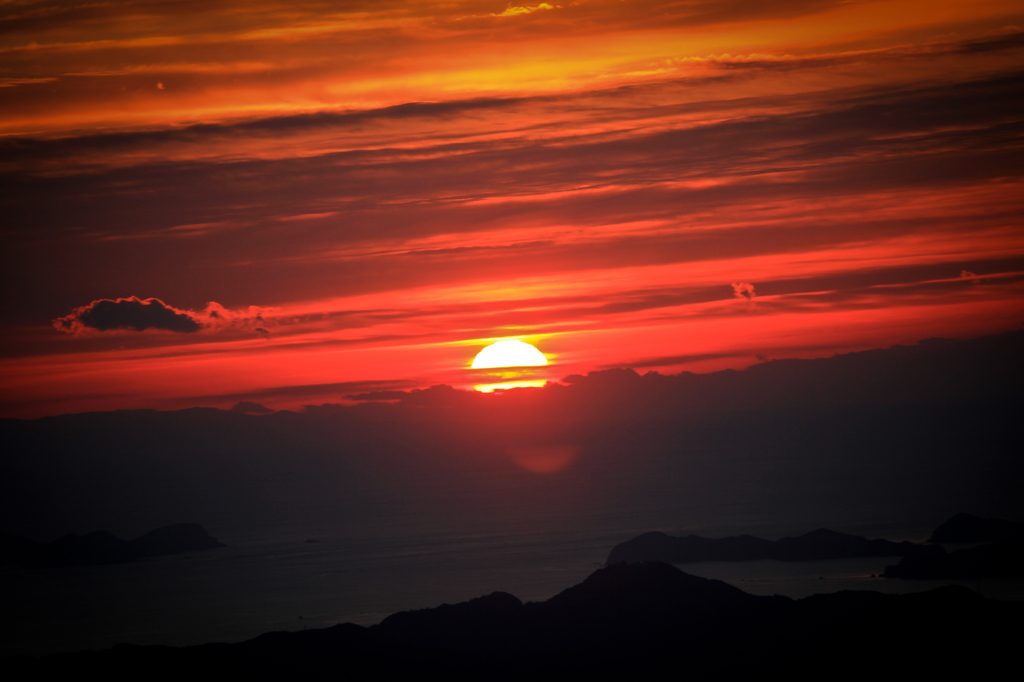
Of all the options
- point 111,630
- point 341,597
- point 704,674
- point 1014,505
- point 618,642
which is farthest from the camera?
point 1014,505

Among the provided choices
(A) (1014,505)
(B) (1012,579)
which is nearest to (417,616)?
(B) (1012,579)

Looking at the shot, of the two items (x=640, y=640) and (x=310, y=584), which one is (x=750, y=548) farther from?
(x=640, y=640)

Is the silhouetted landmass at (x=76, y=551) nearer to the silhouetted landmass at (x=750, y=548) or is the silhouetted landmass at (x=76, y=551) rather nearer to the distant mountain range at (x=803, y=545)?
the distant mountain range at (x=803, y=545)

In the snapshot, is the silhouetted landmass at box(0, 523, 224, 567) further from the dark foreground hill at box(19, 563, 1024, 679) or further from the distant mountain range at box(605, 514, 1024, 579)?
the dark foreground hill at box(19, 563, 1024, 679)

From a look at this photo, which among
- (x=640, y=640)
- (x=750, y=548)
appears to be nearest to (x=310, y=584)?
(x=750, y=548)

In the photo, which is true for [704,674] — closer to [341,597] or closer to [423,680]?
[423,680]
